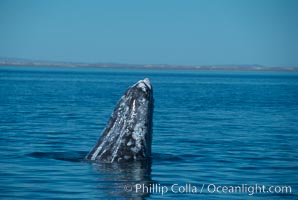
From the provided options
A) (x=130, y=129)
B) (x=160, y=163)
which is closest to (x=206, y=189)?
(x=130, y=129)

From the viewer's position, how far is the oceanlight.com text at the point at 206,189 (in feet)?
32.8

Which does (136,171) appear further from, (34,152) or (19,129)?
(19,129)

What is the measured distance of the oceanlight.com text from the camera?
10.0 m

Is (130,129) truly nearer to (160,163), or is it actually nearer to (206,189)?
(160,163)

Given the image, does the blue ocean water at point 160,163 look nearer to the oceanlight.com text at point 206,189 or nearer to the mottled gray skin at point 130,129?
the oceanlight.com text at point 206,189

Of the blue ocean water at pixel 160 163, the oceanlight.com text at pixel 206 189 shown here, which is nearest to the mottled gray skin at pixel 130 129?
the blue ocean water at pixel 160 163

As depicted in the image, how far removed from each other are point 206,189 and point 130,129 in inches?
73.9

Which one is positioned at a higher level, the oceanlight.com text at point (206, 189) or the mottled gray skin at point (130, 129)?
the mottled gray skin at point (130, 129)

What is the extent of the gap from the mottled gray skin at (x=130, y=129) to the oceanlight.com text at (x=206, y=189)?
1.11 metres

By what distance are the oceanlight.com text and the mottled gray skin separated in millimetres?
1114

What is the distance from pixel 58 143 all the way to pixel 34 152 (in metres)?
1.83

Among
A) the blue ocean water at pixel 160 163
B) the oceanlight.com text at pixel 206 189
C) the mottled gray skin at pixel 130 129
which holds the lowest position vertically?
the blue ocean water at pixel 160 163

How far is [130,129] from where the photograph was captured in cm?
1144

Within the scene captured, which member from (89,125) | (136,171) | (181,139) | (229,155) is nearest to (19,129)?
(89,125)
